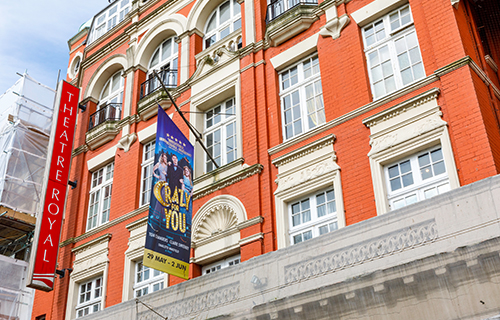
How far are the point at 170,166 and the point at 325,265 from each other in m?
5.09

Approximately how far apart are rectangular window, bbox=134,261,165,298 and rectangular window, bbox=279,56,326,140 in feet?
18.0

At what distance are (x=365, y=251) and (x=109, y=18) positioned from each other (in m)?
18.6

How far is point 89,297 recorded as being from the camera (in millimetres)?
18062

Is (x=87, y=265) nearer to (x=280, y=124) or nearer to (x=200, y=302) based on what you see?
(x=200, y=302)

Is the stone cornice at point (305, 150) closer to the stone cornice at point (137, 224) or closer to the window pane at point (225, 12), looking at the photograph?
the stone cornice at point (137, 224)

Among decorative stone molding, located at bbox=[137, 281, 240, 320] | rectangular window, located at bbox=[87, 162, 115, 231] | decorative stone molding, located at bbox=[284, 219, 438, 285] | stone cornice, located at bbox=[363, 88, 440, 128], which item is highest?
rectangular window, located at bbox=[87, 162, 115, 231]

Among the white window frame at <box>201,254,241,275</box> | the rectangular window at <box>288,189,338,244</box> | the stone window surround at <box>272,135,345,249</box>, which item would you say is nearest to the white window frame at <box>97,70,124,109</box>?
the white window frame at <box>201,254,241,275</box>

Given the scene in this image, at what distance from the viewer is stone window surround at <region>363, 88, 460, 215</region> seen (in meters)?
Answer: 12.1

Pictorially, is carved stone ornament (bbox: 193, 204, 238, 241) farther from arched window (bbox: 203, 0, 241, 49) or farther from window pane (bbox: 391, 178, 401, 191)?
arched window (bbox: 203, 0, 241, 49)

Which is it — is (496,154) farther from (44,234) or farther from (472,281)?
(44,234)

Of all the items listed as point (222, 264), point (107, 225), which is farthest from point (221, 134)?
point (107, 225)

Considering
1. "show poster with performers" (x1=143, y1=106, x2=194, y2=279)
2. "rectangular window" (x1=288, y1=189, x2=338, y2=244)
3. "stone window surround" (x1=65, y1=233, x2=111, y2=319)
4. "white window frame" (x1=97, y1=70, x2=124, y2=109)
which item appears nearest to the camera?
"show poster with performers" (x1=143, y1=106, x2=194, y2=279)

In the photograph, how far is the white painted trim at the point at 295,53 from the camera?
15.8 metres

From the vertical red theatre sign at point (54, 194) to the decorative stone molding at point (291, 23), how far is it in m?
8.32
